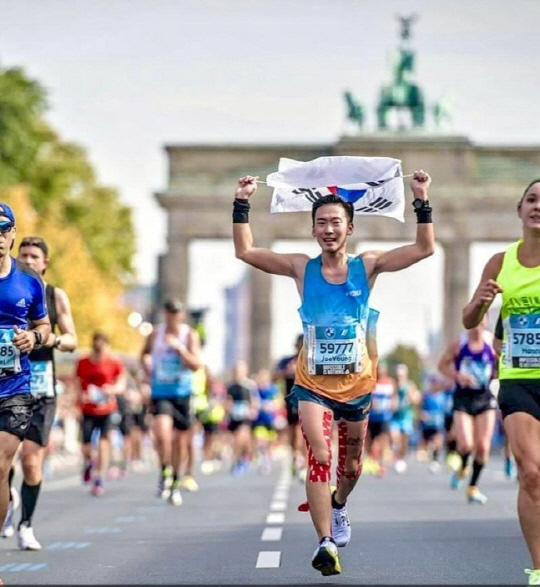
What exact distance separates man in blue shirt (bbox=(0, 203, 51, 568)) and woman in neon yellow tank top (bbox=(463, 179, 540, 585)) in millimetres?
2404

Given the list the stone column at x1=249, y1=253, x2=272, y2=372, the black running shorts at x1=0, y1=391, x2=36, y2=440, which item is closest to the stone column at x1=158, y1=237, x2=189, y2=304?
the stone column at x1=249, y1=253, x2=272, y2=372

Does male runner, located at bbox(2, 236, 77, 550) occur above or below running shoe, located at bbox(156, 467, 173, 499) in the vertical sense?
above

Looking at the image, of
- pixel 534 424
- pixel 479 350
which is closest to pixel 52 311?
pixel 534 424

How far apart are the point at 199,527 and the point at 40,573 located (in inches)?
192

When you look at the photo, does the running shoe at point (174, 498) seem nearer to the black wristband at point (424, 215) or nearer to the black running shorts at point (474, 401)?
the black running shorts at point (474, 401)

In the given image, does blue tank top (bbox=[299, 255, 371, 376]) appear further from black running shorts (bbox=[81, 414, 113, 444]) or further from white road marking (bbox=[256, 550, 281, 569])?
black running shorts (bbox=[81, 414, 113, 444])

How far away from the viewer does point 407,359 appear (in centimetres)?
14738

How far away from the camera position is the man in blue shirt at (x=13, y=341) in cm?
1106

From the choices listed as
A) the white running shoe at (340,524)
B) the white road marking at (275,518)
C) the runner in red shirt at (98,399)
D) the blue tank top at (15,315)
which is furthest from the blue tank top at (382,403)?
the blue tank top at (15,315)

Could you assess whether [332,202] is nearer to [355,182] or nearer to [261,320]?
[355,182]

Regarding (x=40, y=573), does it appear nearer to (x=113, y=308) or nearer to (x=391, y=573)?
(x=391, y=573)

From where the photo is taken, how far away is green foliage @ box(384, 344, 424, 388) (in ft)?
474

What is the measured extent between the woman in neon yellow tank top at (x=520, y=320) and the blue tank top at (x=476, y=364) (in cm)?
972

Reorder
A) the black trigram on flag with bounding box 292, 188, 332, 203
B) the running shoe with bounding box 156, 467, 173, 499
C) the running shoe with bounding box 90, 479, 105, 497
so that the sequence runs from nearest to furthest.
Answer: the black trigram on flag with bounding box 292, 188, 332, 203
the running shoe with bounding box 156, 467, 173, 499
the running shoe with bounding box 90, 479, 105, 497
